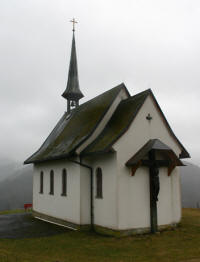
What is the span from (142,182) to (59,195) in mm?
6285

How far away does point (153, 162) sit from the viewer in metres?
15.6

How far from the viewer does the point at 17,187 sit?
500 feet

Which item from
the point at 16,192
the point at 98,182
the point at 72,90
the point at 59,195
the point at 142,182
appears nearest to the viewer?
the point at 142,182

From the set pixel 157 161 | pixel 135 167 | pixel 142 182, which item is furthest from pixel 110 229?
pixel 157 161

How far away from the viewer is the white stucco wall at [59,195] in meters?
17.0

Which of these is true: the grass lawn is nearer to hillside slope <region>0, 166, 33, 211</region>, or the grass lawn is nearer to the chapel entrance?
the chapel entrance

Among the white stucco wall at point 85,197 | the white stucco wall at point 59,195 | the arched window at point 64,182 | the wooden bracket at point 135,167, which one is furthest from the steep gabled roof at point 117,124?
the arched window at point 64,182

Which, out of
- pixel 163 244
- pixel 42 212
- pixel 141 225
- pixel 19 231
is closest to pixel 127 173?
pixel 141 225

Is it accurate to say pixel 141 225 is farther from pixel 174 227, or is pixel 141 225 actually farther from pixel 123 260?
pixel 123 260

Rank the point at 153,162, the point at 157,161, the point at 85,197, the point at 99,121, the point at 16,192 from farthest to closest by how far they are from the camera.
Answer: the point at 16,192
the point at 99,121
the point at 85,197
the point at 157,161
the point at 153,162

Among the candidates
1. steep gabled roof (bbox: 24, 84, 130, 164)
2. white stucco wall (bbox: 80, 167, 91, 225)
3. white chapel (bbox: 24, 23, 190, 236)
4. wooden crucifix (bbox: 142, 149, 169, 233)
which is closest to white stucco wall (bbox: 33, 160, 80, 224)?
white chapel (bbox: 24, 23, 190, 236)

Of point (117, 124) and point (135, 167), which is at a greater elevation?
point (117, 124)

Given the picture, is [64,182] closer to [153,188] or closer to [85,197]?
[85,197]

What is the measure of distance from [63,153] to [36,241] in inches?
214
